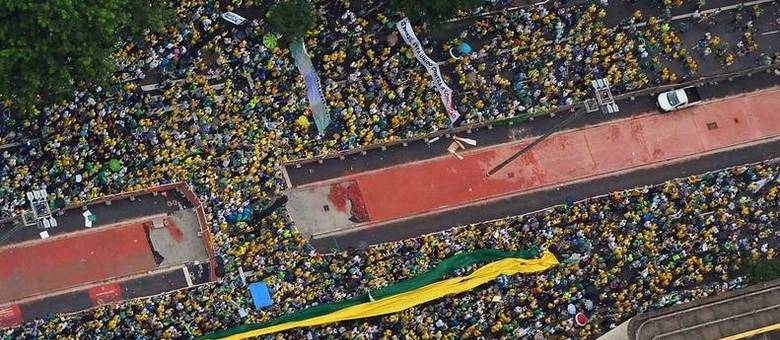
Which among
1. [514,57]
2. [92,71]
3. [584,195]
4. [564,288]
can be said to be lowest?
[564,288]

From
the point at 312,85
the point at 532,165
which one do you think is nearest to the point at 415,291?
the point at 532,165

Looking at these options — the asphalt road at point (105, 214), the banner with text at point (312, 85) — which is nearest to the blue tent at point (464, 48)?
the banner with text at point (312, 85)

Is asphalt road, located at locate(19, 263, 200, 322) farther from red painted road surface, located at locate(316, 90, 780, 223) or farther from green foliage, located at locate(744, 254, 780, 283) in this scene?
green foliage, located at locate(744, 254, 780, 283)

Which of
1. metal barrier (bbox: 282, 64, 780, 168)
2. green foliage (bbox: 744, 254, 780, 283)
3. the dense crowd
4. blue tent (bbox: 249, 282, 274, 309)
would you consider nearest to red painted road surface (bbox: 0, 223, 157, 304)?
the dense crowd

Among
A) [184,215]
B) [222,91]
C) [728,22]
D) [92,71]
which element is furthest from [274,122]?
[728,22]

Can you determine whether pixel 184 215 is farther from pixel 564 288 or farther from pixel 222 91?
pixel 564 288

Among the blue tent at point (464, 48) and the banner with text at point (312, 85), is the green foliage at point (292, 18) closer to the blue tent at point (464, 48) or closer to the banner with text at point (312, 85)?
the banner with text at point (312, 85)

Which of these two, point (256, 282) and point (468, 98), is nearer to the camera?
point (256, 282)
